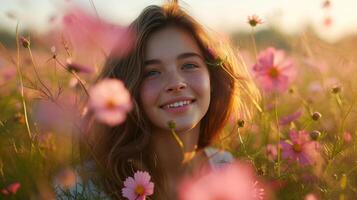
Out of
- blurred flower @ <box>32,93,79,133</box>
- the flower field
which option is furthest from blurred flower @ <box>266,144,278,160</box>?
blurred flower @ <box>32,93,79,133</box>

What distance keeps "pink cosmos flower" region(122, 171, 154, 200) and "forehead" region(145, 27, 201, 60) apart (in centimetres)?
38

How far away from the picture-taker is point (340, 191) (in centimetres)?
125

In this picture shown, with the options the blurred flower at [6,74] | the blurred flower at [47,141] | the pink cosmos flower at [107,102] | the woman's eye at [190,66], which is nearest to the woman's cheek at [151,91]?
the woman's eye at [190,66]

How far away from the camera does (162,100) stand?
1508mm

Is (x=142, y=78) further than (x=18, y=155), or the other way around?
(x=142, y=78)

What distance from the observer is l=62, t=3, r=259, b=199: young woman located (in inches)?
60.0

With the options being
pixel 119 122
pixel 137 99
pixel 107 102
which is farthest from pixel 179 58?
pixel 107 102

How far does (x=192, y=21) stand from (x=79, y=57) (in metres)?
0.34

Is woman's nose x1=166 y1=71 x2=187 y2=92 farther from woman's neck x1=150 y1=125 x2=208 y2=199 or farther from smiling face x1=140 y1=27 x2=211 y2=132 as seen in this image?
woman's neck x1=150 y1=125 x2=208 y2=199

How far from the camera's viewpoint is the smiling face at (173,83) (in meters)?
1.51

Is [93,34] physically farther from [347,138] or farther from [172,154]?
[347,138]

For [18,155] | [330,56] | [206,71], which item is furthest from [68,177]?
[330,56]

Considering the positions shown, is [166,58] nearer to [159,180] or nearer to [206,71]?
[206,71]

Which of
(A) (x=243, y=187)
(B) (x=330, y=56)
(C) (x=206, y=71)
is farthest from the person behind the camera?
(B) (x=330, y=56)
